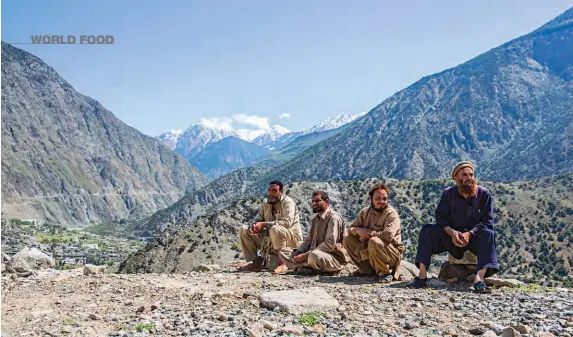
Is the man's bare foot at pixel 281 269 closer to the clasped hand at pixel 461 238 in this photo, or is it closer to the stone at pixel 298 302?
the stone at pixel 298 302

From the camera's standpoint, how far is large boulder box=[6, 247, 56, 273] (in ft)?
43.3

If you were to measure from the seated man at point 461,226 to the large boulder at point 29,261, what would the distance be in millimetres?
10580

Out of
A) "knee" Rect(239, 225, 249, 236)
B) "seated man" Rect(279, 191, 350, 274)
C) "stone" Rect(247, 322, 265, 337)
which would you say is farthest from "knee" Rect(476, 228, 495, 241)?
"knee" Rect(239, 225, 249, 236)

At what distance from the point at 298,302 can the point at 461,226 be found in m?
4.14

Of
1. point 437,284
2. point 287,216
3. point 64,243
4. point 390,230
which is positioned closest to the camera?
point 437,284

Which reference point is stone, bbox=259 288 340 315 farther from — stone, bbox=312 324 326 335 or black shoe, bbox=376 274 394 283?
black shoe, bbox=376 274 394 283

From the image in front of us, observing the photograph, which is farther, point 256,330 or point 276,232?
point 276,232

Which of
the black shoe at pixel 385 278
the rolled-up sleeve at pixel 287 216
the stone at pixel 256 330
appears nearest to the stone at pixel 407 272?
the black shoe at pixel 385 278

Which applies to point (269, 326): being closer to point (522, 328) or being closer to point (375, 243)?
point (522, 328)

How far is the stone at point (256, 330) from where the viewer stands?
5.78 meters

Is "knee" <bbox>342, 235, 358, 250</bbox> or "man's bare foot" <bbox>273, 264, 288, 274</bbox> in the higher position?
"knee" <bbox>342, 235, 358, 250</bbox>

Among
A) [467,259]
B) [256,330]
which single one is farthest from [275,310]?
[467,259]

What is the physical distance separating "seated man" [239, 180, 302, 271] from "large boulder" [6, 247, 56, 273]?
617 cm

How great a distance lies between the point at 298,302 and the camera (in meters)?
7.23
